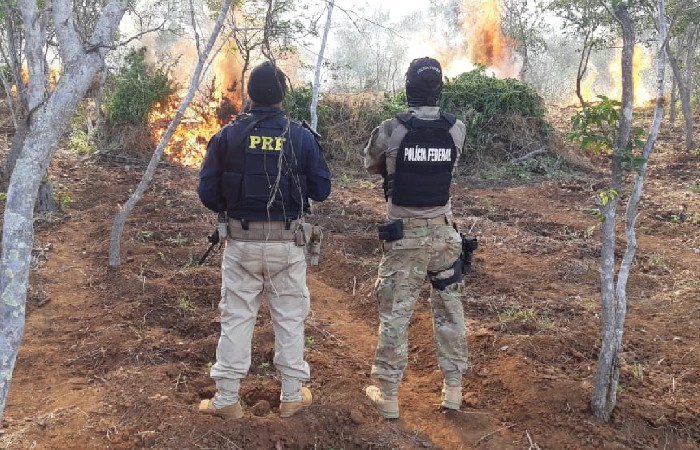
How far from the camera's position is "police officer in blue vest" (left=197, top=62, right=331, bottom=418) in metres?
3.34

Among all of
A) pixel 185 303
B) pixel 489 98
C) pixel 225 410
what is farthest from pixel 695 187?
pixel 225 410

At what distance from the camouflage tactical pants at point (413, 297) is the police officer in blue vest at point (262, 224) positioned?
516 mm

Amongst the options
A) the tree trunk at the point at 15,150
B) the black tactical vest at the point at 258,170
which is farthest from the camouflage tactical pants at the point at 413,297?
the tree trunk at the point at 15,150

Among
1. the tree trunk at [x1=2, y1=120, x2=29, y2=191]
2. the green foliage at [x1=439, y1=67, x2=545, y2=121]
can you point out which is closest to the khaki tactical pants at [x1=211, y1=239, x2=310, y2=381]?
the tree trunk at [x1=2, y1=120, x2=29, y2=191]

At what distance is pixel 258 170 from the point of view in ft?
11.0

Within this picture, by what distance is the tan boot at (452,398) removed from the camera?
3770 mm

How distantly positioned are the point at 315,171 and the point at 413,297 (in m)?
1.00

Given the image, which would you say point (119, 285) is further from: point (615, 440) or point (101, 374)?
point (615, 440)

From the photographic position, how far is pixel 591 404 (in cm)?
364

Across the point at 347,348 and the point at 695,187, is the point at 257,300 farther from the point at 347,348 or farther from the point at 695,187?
the point at 695,187

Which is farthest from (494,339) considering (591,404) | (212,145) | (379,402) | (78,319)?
(78,319)

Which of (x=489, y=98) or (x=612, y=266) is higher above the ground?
Result: (x=489, y=98)

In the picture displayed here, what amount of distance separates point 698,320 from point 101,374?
4.77 m

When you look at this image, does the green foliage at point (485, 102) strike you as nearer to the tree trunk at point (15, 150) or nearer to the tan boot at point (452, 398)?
the tree trunk at point (15, 150)
